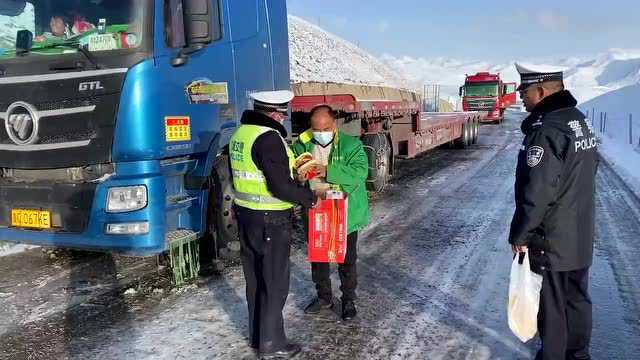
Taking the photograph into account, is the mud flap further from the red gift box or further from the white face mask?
the white face mask

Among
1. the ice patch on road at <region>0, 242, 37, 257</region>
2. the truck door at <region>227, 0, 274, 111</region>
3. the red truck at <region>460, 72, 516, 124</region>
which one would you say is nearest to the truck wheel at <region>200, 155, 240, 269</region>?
the truck door at <region>227, 0, 274, 111</region>

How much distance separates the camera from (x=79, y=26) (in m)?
4.38

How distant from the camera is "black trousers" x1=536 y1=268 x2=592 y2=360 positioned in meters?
3.07

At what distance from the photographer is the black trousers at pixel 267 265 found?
352 centimetres

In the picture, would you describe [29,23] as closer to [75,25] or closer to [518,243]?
A: [75,25]

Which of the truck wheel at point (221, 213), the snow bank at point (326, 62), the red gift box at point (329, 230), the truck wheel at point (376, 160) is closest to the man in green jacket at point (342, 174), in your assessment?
the red gift box at point (329, 230)

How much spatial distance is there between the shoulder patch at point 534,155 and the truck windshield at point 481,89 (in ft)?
94.4

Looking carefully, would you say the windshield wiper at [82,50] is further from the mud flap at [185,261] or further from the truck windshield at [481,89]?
the truck windshield at [481,89]

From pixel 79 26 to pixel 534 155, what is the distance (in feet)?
11.5

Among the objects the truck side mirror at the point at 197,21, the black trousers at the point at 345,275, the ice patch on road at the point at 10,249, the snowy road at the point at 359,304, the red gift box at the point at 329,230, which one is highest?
the truck side mirror at the point at 197,21

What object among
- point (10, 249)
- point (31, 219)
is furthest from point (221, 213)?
point (10, 249)

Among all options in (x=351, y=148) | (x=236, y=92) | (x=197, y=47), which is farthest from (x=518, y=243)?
(x=236, y=92)

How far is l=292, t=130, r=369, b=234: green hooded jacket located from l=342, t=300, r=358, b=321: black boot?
0.56 m

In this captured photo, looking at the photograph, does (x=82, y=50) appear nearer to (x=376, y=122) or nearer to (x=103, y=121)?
(x=103, y=121)
